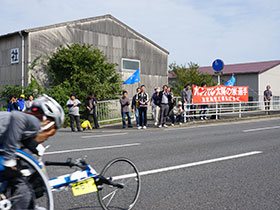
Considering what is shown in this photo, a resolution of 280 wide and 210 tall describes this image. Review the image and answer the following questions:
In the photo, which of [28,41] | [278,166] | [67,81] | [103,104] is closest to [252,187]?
[278,166]

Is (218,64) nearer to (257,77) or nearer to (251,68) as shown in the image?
(257,77)

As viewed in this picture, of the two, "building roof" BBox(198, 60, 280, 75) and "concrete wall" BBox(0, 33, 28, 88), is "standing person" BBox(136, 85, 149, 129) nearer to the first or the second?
"concrete wall" BBox(0, 33, 28, 88)

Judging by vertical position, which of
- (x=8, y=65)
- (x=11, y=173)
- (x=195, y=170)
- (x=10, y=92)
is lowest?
(x=195, y=170)

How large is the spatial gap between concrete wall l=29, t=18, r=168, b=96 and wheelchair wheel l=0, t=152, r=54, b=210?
Result: 21.0m

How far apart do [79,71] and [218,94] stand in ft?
29.4

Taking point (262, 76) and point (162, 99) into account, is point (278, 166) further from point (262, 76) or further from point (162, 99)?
point (262, 76)

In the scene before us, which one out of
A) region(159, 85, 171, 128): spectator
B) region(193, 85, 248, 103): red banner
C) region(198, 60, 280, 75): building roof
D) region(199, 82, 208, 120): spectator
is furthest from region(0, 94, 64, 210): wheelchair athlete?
region(198, 60, 280, 75): building roof

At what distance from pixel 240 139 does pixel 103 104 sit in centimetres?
997

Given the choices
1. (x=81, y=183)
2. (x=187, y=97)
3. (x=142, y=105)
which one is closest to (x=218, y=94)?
(x=187, y=97)

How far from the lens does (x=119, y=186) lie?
174 inches

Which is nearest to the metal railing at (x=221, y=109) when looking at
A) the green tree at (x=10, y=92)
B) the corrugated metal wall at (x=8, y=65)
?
the green tree at (x=10, y=92)

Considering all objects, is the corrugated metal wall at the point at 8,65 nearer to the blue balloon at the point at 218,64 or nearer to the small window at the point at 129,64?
the small window at the point at 129,64

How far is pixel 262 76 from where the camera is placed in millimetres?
46219

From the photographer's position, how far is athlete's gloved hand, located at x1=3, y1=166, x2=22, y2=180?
319cm
